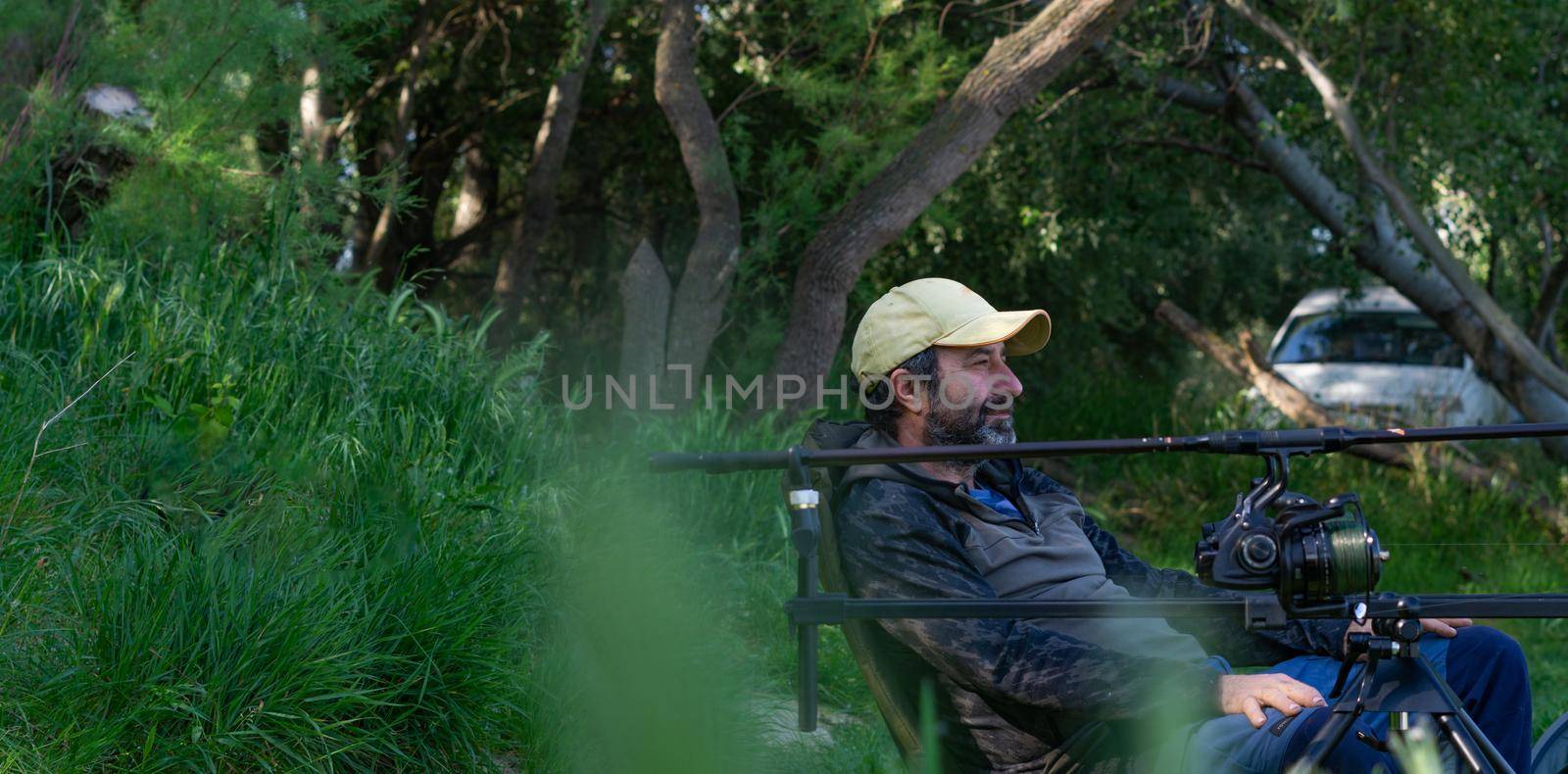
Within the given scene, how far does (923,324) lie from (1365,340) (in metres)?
10.4

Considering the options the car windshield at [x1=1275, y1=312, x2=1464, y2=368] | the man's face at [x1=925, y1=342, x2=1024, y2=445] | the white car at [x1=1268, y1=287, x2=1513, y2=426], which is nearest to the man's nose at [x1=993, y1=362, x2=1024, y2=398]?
the man's face at [x1=925, y1=342, x2=1024, y2=445]

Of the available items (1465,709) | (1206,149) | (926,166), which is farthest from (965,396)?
(1206,149)

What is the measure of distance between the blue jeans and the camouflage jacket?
0.46 ft

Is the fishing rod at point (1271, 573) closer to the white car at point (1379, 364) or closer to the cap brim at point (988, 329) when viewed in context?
the cap brim at point (988, 329)

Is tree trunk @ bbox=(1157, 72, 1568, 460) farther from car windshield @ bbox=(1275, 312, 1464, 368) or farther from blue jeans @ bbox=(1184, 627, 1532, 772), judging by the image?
blue jeans @ bbox=(1184, 627, 1532, 772)

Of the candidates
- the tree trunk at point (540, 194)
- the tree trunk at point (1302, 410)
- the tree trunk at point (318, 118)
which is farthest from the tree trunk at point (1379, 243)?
the tree trunk at point (318, 118)

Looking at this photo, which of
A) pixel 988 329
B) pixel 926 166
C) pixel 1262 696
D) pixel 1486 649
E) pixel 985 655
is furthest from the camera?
pixel 926 166

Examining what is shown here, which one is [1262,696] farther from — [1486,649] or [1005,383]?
[1005,383]

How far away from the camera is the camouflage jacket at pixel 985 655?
7.93ft

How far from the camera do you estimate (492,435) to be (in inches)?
204

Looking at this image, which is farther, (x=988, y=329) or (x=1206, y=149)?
(x=1206, y=149)

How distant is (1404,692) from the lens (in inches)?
80.4

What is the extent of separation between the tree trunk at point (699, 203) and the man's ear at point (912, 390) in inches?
197

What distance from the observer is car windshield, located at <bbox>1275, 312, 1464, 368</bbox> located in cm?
1215
